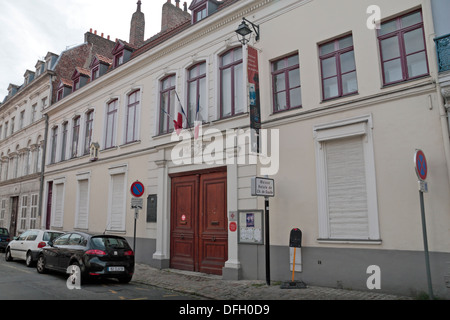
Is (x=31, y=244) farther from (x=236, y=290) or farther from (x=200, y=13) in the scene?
(x=200, y=13)

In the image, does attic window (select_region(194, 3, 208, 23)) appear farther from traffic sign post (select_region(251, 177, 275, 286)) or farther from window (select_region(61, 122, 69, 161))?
window (select_region(61, 122, 69, 161))

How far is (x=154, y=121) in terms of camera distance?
49.1 feet

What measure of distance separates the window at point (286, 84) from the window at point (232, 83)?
4.05 feet

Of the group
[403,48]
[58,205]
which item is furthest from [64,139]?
[403,48]

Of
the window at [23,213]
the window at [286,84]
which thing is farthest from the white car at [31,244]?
the window at [23,213]

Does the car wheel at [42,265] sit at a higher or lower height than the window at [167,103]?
lower

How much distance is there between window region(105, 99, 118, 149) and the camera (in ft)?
57.4

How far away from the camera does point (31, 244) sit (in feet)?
45.0

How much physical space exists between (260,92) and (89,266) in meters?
7.03

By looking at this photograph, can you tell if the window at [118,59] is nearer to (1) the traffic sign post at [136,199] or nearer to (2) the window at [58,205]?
(2) the window at [58,205]

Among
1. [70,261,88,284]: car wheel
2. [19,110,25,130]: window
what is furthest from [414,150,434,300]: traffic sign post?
[19,110,25,130]: window

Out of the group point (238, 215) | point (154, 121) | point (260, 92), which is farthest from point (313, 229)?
point (154, 121)

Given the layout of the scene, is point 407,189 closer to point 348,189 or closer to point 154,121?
point 348,189

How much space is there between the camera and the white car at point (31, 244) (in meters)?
13.4
